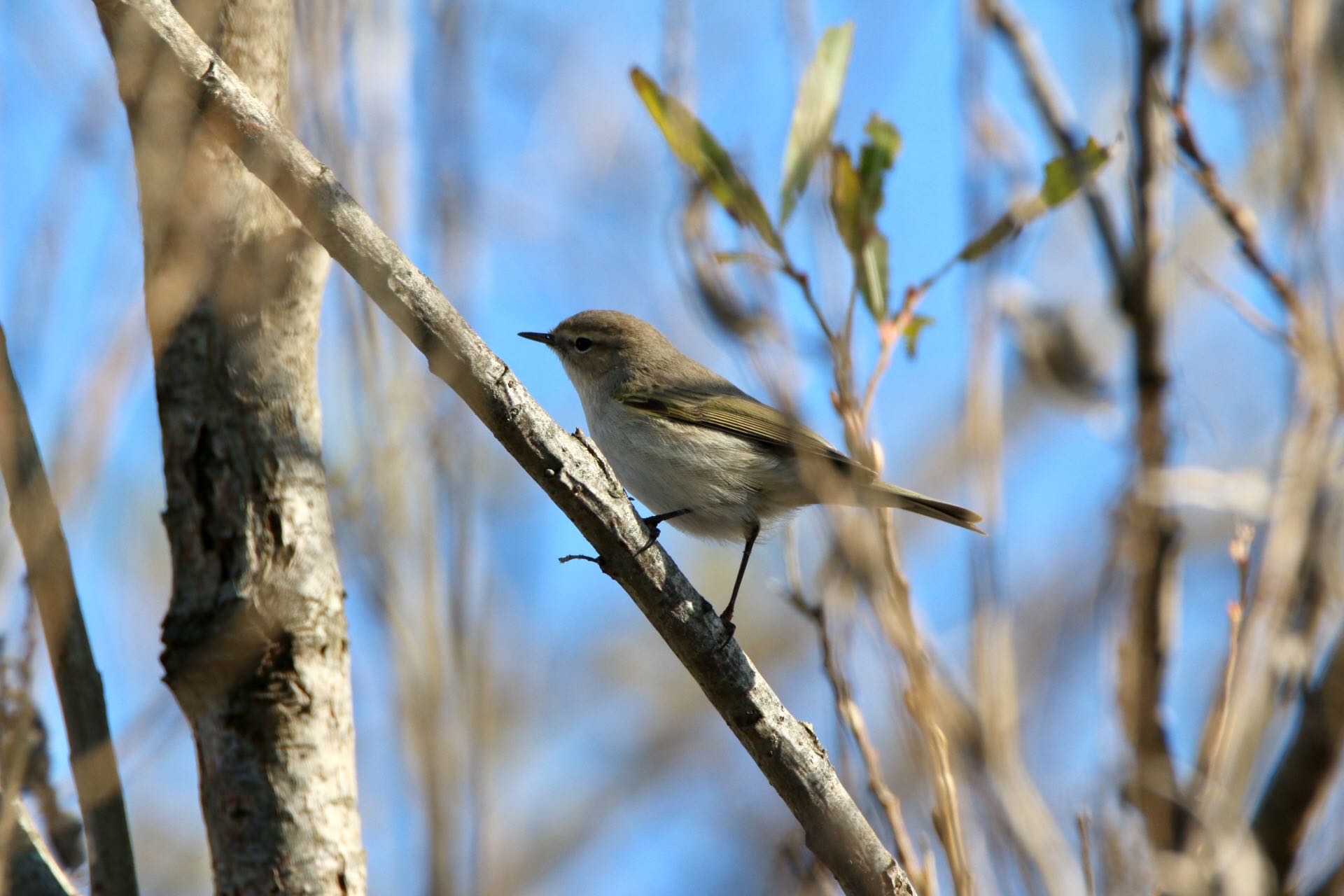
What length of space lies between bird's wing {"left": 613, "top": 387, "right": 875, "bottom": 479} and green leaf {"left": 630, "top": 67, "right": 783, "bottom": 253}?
1.65 meters

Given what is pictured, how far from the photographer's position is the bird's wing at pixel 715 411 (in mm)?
4418

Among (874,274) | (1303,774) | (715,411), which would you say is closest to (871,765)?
(874,274)

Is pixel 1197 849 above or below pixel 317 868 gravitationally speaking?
below

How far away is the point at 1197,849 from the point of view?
195 centimetres

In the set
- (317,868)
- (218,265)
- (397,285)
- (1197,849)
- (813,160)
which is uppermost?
(218,265)

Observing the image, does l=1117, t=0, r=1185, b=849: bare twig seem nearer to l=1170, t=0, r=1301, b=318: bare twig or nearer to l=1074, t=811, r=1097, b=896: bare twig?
Result: l=1170, t=0, r=1301, b=318: bare twig

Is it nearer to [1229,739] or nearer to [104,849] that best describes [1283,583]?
[1229,739]

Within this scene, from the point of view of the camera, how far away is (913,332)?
2.75 meters

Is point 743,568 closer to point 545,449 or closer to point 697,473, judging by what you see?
point 697,473

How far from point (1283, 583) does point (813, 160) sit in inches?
57.6

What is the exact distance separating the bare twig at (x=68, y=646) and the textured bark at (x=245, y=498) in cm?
17

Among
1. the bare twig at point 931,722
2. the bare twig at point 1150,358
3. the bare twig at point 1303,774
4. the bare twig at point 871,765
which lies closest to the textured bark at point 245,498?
the bare twig at point 871,765

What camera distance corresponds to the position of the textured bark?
2334 millimetres

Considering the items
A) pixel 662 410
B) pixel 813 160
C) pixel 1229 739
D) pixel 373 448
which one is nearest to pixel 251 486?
pixel 373 448
